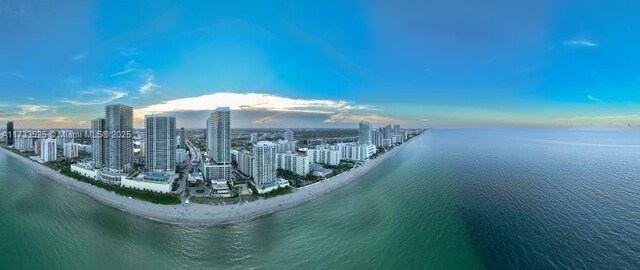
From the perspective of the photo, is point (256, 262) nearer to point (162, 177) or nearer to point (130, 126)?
point (162, 177)

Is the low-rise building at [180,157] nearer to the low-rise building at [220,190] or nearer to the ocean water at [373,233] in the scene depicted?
the ocean water at [373,233]

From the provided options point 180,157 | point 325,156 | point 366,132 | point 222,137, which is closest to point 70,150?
point 180,157

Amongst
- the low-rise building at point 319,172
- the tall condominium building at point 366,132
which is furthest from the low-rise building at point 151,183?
the tall condominium building at point 366,132

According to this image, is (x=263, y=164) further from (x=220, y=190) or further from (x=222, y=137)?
(x=222, y=137)

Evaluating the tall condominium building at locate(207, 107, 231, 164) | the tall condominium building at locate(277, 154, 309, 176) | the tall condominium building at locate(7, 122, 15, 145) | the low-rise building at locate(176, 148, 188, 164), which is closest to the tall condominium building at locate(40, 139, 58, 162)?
the low-rise building at locate(176, 148, 188, 164)

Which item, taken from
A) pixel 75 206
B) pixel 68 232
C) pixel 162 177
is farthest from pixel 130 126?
pixel 68 232

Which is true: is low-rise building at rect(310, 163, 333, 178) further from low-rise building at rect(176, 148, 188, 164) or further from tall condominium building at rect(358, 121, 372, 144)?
tall condominium building at rect(358, 121, 372, 144)
